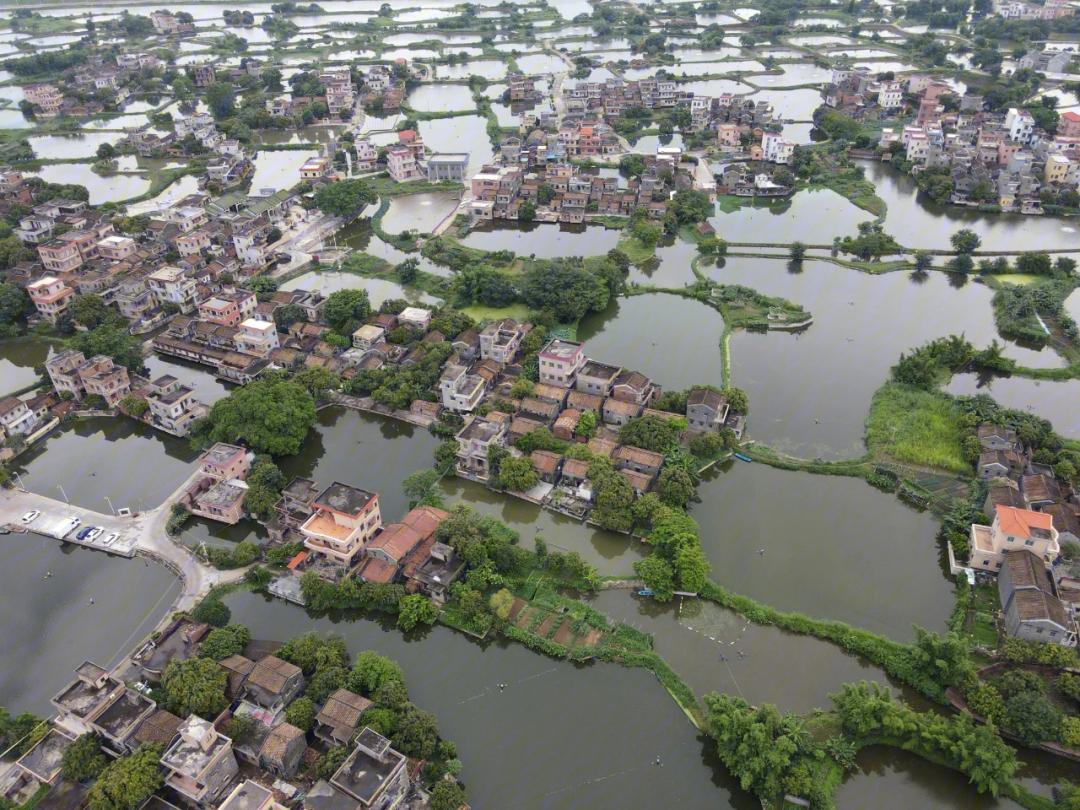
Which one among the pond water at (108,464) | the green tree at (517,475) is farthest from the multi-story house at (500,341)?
the pond water at (108,464)

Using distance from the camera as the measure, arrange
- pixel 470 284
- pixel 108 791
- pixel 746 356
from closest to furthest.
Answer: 1. pixel 108 791
2. pixel 746 356
3. pixel 470 284

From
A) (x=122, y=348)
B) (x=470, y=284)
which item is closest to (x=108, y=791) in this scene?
(x=122, y=348)

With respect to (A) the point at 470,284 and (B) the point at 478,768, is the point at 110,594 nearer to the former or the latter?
(B) the point at 478,768

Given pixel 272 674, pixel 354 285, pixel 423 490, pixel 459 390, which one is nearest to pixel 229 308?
pixel 354 285

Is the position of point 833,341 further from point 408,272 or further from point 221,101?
point 221,101

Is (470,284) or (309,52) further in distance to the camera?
(309,52)

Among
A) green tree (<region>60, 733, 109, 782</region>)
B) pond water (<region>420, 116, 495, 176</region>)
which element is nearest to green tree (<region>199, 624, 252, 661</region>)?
green tree (<region>60, 733, 109, 782</region>)

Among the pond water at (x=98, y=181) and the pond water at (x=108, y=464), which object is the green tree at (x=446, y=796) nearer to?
the pond water at (x=108, y=464)
